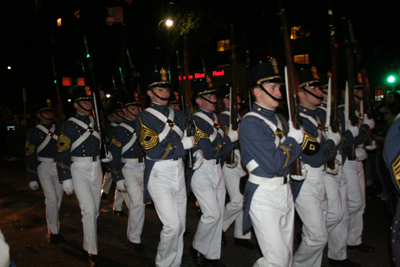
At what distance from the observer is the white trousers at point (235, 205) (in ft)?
17.7

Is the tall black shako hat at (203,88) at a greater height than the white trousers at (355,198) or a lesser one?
greater

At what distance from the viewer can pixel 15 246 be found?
5.61 metres

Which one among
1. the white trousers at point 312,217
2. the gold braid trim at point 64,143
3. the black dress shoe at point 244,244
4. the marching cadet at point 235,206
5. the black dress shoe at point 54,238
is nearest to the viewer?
the white trousers at point 312,217

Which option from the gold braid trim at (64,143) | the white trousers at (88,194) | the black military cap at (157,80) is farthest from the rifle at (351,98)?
the gold braid trim at (64,143)

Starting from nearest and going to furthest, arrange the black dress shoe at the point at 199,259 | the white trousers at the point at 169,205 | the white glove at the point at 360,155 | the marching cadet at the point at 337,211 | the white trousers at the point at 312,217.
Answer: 1. the white trousers at the point at 312,217
2. the white trousers at the point at 169,205
3. the marching cadet at the point at 337,211
4. the black dress shoe at the point at 199,259
5. the white glove at the point at 360,155

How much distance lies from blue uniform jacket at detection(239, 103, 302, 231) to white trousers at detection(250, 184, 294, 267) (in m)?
0.12

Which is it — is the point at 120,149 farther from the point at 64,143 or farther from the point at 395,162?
the point at 395,162

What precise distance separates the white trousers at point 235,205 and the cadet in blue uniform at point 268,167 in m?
1.98

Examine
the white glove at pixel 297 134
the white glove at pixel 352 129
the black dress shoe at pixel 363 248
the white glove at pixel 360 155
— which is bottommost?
the black dress shoe at pixel 363 248

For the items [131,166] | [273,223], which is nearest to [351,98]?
[273,223]

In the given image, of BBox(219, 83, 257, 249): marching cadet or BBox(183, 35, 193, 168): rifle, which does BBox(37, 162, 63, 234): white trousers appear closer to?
BBox(183, 35, 193, 168): rifle

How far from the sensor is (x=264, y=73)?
338 cm

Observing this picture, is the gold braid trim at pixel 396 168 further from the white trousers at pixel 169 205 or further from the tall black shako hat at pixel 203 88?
the tall black shako hat at pixel 203 88

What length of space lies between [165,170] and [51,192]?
284cm
